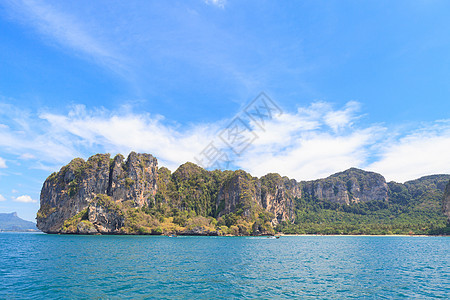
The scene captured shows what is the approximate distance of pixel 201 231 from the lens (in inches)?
6836

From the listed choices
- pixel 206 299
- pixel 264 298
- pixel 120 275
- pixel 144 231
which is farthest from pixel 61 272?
pixel 144 231

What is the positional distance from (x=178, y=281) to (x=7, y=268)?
27.3m

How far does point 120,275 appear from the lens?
33.9 meters

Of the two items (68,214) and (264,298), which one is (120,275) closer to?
(264,298)

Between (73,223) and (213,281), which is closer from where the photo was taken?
(213,281)

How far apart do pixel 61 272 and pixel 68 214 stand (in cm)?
18700

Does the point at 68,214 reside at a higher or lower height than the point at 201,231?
higher

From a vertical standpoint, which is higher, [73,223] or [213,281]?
[73,223]

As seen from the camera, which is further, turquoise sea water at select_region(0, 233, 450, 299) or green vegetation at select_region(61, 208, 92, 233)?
green vegetation at select_region(61, 208, 92, 233)

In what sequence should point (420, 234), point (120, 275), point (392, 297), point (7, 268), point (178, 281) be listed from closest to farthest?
point (392, 297) < point (178, 281) < point (120, 275) < point (7, 268) < point (420, 234)

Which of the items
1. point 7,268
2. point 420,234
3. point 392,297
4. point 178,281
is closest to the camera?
point 392,297

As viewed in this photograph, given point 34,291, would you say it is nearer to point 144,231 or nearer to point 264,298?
point 264,298

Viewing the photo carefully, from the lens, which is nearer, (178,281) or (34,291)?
(34,291)

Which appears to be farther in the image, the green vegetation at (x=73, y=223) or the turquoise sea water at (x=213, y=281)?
the green vegetation at (x=73, y=223)
